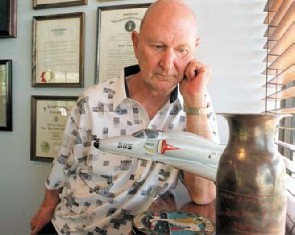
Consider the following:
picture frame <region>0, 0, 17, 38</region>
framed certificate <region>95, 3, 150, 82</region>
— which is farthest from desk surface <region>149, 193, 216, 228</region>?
picture frame <region>0, 0, 17, 38</region>

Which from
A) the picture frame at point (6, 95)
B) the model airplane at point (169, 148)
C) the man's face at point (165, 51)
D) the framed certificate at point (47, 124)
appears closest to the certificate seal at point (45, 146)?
the framed certificate at point (47, 124)

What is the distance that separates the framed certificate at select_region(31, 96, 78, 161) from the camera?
5.08 feet

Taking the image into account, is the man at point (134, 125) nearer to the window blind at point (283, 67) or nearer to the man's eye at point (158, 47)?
the man's eye at point (158, 47)

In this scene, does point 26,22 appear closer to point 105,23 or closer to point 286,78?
point 105,23

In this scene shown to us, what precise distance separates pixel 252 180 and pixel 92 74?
115cm

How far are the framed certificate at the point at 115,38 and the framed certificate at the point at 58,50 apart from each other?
94mm

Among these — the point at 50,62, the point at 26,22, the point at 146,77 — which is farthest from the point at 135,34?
the point at 26,22

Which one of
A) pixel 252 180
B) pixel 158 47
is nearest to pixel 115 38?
pixel 158 47

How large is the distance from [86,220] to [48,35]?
91cm

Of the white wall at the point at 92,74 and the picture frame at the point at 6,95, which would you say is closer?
the white wall at the point at 92,74

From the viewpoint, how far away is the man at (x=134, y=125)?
979 mm

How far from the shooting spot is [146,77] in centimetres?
104

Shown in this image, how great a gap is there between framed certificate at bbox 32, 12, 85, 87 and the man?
0.37m

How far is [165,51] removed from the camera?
99 centimetres
